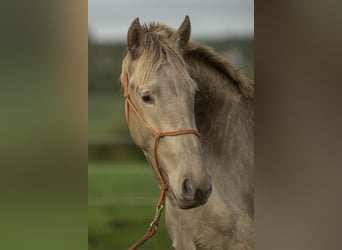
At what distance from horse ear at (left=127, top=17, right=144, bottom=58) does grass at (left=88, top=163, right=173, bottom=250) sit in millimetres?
444

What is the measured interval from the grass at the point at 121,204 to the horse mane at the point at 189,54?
442 millimetres

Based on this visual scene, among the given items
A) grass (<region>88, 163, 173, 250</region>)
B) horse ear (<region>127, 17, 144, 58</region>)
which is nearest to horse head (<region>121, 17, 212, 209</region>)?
horse ear (<region>127, 17, 144, 58</region>)

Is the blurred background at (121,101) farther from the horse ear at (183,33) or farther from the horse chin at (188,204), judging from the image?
the horse chin at (188,204)

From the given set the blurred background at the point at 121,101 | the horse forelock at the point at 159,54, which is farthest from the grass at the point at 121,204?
the horse forelock at the point at 159,54

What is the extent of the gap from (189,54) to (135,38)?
0.22 m

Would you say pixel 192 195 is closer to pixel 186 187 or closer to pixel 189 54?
pixel 186 187

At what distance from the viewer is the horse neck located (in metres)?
2.15

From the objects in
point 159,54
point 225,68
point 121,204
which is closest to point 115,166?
point 121,204

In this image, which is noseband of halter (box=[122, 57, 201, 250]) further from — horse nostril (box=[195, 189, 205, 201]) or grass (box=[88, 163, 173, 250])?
horse nostril (box=[195, 189, 205, 201])

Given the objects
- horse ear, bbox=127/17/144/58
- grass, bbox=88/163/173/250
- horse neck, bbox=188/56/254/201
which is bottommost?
grass, bbox=88/163/173/250
